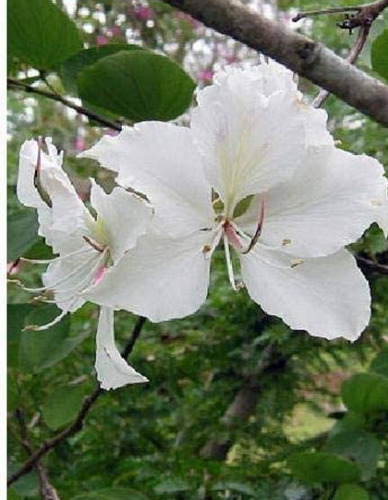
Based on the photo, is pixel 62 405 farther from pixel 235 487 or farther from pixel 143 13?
pixel 143 13

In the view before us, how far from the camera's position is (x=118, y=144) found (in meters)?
0.40

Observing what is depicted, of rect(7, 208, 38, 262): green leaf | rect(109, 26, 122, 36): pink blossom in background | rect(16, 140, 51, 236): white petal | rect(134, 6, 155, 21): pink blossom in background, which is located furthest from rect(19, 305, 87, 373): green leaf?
rect(134, 6, 155, 21): pink blossom in background

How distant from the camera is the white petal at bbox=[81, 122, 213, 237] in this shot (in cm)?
40

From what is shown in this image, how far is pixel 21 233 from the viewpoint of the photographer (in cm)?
60

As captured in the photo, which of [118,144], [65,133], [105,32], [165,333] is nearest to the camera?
[118,144]

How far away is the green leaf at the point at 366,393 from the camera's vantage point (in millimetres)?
655

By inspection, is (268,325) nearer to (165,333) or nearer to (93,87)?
(165,333)

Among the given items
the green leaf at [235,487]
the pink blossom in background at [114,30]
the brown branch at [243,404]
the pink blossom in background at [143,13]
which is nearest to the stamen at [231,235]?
the green leaf at [235,487]

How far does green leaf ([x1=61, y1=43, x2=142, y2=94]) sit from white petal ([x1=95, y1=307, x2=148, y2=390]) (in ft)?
0.64

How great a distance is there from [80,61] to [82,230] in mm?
188

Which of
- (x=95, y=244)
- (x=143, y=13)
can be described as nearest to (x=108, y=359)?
(x=95, y=244)

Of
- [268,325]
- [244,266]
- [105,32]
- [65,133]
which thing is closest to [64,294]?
[244,266]

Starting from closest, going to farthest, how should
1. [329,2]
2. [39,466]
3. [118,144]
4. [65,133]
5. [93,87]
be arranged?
[118,144] < [93,87] < [39,466] < [329,2] < [65,133]

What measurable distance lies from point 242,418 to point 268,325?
0.09 m
